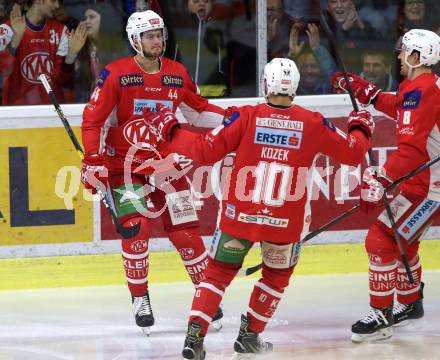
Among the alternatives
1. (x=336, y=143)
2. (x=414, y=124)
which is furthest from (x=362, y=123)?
(x=414, y=124)

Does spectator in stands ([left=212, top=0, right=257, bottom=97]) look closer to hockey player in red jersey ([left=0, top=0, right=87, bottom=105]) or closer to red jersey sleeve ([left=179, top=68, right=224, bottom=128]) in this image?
hockey player in red jersey ([left=0, top=0, right=87, bottom=105])

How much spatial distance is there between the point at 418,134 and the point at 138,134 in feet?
4.29

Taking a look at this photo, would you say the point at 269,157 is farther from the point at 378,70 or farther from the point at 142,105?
the point at 378,70

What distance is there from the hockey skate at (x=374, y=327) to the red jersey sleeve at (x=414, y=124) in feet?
2.10

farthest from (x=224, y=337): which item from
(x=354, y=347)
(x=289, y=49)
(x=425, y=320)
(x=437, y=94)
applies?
(x=289, y=49)

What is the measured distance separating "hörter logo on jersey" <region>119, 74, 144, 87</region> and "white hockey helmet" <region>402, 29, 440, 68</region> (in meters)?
1.24

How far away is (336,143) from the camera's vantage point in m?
4.79

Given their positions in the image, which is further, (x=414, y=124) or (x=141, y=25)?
(x=141, y=25)

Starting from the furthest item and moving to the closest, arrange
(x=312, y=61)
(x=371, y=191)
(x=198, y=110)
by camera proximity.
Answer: (x=312, y=61) → (x=198, y=110) → (x=371, y=191)

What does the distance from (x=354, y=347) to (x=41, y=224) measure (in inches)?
84.3

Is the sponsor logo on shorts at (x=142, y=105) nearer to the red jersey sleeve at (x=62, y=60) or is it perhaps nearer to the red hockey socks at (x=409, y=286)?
the red hockey socks at (x=409, y=286)

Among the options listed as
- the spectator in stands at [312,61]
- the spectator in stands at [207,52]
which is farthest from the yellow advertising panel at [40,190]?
the spectator in stands at [312,61]

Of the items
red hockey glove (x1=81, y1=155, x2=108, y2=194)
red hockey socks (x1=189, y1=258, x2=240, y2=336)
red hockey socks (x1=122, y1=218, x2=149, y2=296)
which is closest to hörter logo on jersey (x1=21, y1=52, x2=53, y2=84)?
red hockey glove (x1=81, y1=155, x2=108, y2=194)

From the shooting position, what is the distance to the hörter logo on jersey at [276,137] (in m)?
4.71
